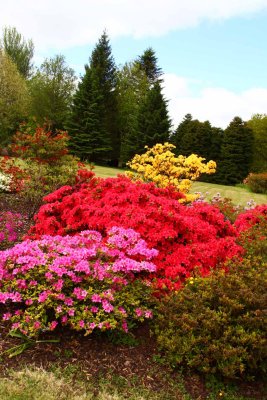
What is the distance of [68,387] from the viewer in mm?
3115

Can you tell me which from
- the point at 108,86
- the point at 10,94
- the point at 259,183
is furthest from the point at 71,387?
the point at 108,86

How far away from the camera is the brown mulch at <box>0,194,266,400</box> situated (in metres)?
3.31

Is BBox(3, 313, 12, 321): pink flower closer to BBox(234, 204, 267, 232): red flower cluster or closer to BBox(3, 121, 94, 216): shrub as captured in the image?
BBox(234, 204, 267, 232): red flower cluster

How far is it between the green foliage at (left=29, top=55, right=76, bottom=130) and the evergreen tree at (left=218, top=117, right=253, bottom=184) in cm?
1425

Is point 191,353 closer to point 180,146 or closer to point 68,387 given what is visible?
point 68,387

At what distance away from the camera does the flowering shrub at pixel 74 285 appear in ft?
11.7

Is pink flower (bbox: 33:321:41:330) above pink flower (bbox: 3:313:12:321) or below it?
above

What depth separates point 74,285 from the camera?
3887 millimetres

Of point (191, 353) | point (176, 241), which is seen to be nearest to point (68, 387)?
point (191, 353)

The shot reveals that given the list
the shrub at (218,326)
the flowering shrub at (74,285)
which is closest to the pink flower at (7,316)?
the flowering shrub at (74,285)

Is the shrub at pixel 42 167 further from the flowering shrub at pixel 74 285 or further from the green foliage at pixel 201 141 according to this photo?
the green foliage at pixel 201 141

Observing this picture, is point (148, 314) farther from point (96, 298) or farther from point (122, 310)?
point (96, 298)

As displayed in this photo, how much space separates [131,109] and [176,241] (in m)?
32.9

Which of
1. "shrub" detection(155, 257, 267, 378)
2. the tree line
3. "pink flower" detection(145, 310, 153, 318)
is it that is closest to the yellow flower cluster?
"shrub" detection(155, 257, 267, 378)
